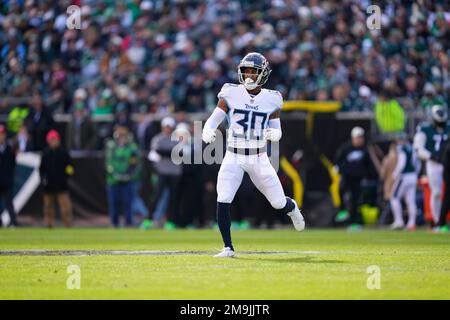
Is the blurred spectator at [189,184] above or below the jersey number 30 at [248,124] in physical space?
below

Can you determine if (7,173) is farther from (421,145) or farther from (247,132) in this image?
(247,132)

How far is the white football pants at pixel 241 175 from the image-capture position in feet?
37.0

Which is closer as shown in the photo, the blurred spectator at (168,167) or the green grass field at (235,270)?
the green grass field at (235,270)

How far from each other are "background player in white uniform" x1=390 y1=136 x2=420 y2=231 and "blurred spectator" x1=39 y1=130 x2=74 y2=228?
6443 mm

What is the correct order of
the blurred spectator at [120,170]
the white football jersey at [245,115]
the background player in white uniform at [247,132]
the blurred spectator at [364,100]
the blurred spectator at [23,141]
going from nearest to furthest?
1. the background player in white uniform at [247,132]
2. the white football jersey at [245,115]
3. the blurred spectator at [120,170]
4. the blurred spectator at [364,100]
5. the blurred spectator at [23,141]

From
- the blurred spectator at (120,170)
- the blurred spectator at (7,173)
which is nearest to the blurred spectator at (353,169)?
the blurred spectator at (120,170)

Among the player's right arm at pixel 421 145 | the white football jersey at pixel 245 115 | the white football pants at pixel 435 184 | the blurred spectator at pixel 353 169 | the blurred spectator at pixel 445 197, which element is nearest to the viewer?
the white football jersey at pixel 245 115

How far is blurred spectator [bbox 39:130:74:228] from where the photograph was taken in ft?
65.6

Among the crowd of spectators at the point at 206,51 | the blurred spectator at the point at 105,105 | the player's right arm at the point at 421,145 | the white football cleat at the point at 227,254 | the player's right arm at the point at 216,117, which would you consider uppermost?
the crowd of spectators at the point at 206,51

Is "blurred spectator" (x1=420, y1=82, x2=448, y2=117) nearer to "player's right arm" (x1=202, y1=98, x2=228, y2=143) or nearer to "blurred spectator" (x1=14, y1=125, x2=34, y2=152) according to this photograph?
"blurred spectator" (x1=14, y1=125, x2=34, y2=152)

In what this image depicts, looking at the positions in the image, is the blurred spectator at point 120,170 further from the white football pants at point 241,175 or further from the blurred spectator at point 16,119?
the white football pants at point 241,175
